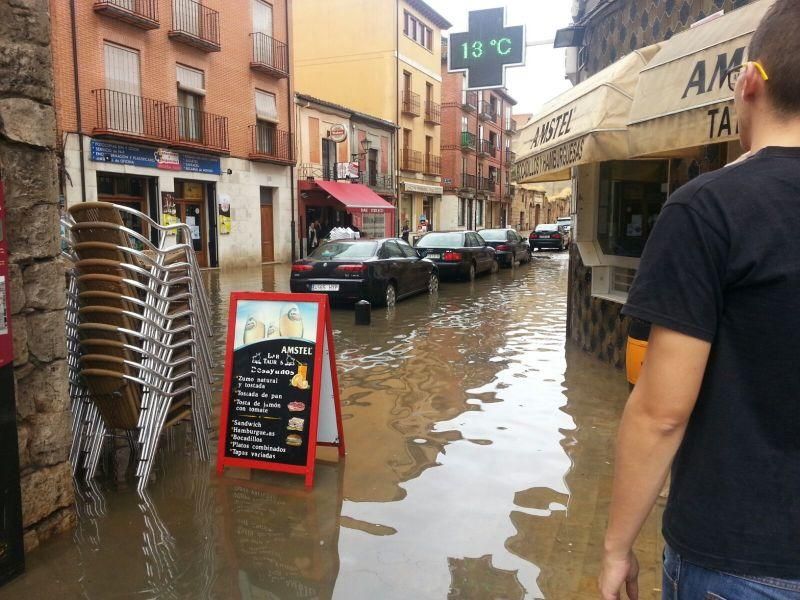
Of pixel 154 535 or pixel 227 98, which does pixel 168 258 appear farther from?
pixel 227 98

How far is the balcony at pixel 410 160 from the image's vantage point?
35438 mm

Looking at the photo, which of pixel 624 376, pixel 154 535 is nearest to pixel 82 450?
pixel 154 535

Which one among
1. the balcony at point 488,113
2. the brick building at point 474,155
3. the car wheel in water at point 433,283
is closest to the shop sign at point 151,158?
the car wheel in water at point 433,283

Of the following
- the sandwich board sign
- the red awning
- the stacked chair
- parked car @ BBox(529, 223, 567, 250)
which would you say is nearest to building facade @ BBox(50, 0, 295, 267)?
the red awning

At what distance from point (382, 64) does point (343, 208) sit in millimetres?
9909

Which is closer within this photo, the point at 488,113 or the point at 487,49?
the point at 487,49

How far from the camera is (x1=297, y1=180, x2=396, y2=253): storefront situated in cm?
2617

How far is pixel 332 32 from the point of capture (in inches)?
1366

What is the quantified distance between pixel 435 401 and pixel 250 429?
7.01 ft

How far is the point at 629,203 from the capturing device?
711cm

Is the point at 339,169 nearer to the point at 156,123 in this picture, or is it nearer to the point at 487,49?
the point at 156,123

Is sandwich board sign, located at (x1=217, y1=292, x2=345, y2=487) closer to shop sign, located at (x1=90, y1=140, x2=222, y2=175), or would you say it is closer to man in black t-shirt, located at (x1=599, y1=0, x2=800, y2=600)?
man in black t-shirt, located at (x1=599, y1=0, x2=800, y2=600)

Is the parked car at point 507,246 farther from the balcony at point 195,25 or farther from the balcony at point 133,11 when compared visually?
A: the balcony at point 133,11

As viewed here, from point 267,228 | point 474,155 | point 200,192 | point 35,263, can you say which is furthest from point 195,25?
point 474,155
